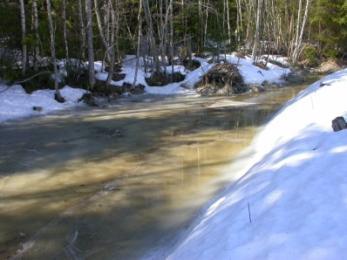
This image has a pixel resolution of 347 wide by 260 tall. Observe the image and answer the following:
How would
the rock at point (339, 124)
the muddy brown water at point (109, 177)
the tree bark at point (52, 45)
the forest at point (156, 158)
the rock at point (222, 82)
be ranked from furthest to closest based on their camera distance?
the rock at point (222, 82) → the tree bark at point (52, 45) → the rock at point (339, 124) → the muddy brown water at point (109, 177) → the forest at point (156, 158)

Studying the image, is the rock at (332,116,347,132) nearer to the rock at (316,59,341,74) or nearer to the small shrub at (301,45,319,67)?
the rock at (316,59,341,74)

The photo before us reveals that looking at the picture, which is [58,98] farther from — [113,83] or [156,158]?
[156,158]

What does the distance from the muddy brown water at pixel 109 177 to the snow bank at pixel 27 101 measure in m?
0.86

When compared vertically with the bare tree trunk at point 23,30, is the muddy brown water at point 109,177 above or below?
below

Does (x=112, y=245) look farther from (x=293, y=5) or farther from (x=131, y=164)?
(x=293, y=5)

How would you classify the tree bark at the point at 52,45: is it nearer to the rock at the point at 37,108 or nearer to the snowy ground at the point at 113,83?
the snowy ground at the point at 113,83

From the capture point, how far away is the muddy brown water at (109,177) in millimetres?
5996

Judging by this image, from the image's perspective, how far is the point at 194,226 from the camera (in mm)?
6043

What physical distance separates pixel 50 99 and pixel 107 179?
9650mm

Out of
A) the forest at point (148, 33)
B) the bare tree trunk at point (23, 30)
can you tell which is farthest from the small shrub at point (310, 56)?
the bare tree trunk at point (23, 30)

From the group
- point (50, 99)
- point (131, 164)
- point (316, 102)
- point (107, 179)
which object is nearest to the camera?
point (107, 179)

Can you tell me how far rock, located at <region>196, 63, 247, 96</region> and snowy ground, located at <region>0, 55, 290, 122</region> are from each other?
0.62 meters

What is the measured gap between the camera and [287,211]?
15.1ft

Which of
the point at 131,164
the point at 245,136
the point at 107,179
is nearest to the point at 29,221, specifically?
the point at 107,179
